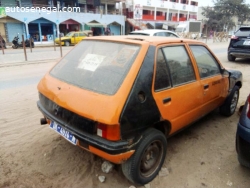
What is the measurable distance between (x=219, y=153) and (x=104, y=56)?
84.3 inches

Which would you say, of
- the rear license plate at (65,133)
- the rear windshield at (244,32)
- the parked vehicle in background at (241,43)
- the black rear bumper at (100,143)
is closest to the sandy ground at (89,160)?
the rear license plate at (65,133)

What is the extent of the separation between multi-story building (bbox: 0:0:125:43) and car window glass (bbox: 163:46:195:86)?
1050 inches

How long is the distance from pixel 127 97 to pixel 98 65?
2.20 ft

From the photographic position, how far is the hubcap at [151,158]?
8.25 feet

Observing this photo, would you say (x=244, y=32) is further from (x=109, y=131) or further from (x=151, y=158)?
(x=109, y=131)

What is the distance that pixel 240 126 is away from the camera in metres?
2.46

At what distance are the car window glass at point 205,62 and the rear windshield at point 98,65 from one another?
1196 mm

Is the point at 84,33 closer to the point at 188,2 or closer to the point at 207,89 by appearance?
the point at 207,89

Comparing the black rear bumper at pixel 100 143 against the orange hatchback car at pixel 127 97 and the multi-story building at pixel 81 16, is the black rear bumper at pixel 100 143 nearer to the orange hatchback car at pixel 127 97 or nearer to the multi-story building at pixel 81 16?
the orange hatchback car at pixel 127 97

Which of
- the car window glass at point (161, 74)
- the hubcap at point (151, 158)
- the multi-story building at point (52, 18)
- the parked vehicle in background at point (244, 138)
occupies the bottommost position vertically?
the hubcap at point (151, 158)

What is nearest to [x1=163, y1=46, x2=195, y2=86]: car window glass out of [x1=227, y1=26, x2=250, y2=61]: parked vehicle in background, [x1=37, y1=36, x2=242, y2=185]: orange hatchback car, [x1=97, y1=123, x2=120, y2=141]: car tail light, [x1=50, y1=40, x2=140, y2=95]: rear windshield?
[x1=37, y1=36, x2=242, y2=185]: orange hatchback car

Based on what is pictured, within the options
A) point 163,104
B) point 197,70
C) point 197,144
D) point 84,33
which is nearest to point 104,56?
point 163,104

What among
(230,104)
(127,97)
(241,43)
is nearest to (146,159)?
(127,97)

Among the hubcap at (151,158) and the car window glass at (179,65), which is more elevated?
the car window glass at (179,65)
